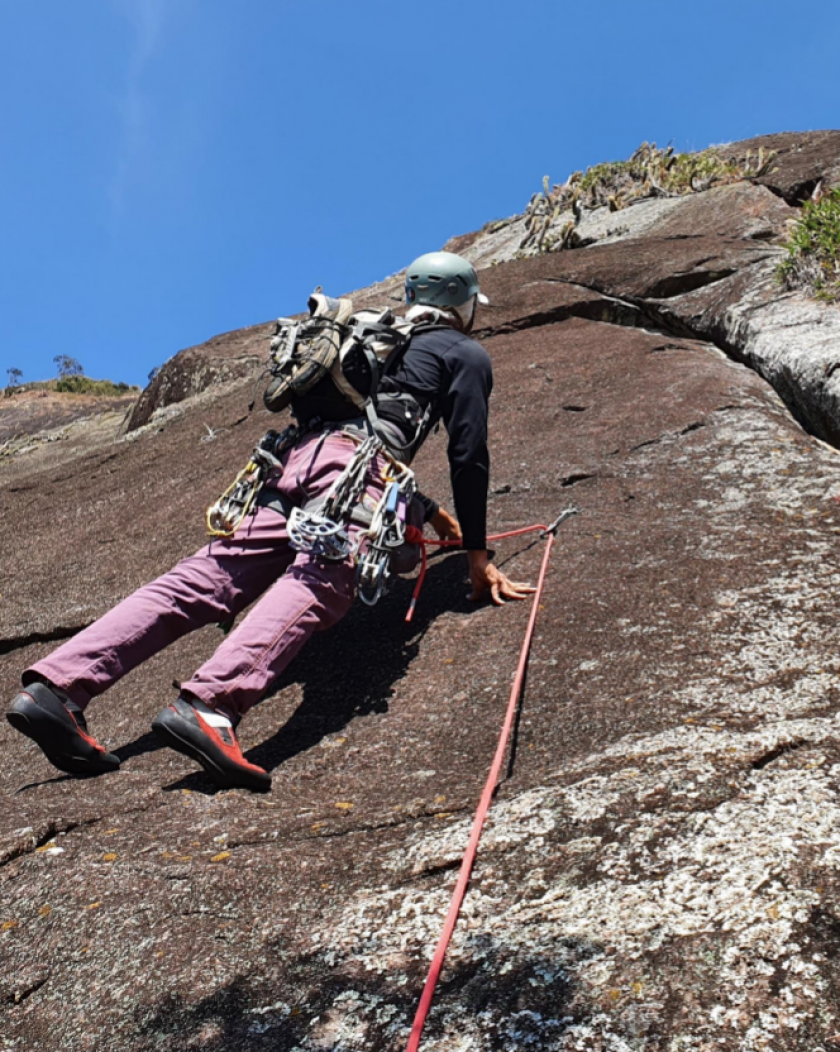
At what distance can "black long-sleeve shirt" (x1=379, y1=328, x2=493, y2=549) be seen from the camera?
448 centimetres

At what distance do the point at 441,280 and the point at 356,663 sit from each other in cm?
207

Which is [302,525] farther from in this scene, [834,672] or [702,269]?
[702,269]

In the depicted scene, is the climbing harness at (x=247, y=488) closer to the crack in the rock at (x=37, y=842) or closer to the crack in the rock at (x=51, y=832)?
the crack in the rock at (x=51, y=832)

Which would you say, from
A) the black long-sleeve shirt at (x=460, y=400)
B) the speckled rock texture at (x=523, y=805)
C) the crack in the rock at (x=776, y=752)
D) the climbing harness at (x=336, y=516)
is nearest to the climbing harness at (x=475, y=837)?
the speckled rock texture at (x=523, y=805)

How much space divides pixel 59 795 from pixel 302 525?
1428 mm

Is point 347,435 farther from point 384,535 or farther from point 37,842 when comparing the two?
point 37,842

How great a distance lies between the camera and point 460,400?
14.8ft

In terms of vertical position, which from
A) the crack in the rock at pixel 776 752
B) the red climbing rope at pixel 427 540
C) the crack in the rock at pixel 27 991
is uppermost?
the red climbing rope at pixel 427 540

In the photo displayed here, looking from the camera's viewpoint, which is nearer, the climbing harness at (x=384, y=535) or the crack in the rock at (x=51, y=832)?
the crack in the rock at (x=51, y=832)

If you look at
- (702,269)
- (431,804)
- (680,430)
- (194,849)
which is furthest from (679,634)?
(702,269)

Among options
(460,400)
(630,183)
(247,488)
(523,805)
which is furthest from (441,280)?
(630,183)

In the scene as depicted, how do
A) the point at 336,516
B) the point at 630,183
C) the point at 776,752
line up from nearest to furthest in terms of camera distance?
the point at 776,752, the point at 336,516, the point at 630,183

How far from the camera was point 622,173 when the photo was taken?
→ 56.8ft

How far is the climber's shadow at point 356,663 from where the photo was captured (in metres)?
3.89
